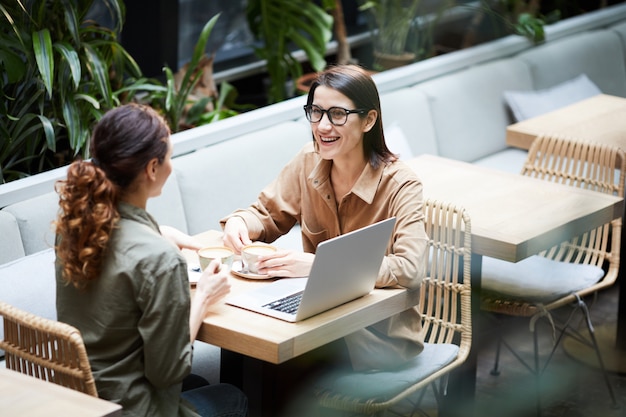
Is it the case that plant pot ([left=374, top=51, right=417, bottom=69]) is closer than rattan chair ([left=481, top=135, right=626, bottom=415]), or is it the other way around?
rattan chair ([left=481, top=135, right=626, bottom=415])

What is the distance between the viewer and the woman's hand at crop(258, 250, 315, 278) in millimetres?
1444

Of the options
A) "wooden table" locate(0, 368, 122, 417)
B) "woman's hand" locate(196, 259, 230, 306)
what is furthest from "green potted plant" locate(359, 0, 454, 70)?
"wooden table" locate(0, 368, 122, 417)

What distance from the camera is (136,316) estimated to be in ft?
3.88

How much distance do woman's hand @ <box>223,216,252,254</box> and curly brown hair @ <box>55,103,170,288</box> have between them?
1.32 feet

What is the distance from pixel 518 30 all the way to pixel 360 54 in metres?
0.61

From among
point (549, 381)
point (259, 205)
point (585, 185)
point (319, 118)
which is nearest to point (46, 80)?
point (259, 205)

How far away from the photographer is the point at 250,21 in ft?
10.1

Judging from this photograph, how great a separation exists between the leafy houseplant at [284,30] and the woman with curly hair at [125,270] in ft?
Answer: 6.02

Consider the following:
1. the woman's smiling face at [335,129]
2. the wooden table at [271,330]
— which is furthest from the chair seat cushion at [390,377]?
the woman's smiling face at [335,129]

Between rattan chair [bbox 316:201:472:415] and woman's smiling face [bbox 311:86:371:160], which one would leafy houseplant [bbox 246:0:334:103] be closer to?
rattan chair [bbox 316:201:472:415]

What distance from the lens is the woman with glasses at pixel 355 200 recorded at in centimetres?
146

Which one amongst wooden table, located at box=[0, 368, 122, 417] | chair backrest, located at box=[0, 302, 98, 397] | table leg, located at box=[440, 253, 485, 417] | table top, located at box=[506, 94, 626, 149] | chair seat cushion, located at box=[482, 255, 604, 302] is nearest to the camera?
wooden table, located at box=[0, 368, 122, 417]

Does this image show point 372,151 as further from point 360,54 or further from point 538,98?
point 360,54

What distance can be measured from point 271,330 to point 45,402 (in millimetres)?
366
